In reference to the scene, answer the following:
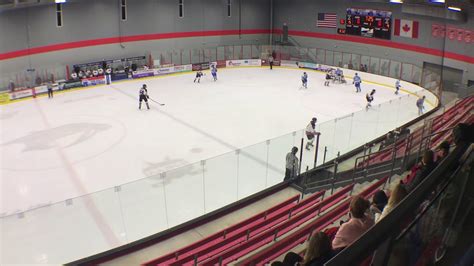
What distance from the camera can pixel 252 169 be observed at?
9523mm

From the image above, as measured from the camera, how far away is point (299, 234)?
6.24 m

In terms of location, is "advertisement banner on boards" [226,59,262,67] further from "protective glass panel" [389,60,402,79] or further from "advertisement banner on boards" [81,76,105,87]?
"advertisement banner on boards" [81,76,105,87]

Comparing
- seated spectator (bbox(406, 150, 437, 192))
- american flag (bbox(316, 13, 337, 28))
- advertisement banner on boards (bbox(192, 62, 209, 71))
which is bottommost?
advertisement banner on boards (bbox(192, 62, 209, 71))

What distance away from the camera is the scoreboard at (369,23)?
86.4 ft

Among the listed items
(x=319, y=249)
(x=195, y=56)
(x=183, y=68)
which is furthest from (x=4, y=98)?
(x=319, y=249)

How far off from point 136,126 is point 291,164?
8.30 m

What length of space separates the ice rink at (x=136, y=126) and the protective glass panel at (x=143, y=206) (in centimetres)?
393

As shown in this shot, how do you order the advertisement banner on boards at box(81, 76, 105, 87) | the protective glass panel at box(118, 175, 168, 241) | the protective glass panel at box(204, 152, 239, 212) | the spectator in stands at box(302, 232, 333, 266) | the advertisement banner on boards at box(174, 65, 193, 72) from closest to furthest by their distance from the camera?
the spectator in stands at box(302, 232, 333, 266)
the protective glass panel at box(118, 175, 168, 241)
the protective glass panel at box(204, 152, 239, 212)
the advertisement banner on boards at box(81, 76, 105, 87)
the advertisement banner on boards at box(174, 65, 193, 72)

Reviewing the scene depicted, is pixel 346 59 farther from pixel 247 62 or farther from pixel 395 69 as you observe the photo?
pixel 247 62

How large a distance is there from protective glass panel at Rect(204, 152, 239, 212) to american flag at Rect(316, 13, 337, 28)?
22800mm

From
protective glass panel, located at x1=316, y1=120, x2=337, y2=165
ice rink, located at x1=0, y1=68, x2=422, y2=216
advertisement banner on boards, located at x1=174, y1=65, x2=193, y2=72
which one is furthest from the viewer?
advertisement banner on boards, located at x1=174, y1=65, x2=193, y2=72

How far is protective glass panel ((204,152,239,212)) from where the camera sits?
8742mm

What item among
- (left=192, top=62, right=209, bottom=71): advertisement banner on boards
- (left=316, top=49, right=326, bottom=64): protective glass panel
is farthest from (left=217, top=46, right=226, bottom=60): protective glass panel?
(left=316, top=49, right=326, bottom=64): protective glass panel

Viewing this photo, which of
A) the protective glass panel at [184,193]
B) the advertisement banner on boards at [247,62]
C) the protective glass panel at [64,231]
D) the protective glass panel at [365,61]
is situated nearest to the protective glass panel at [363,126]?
the protective glass panel at [184,193]
